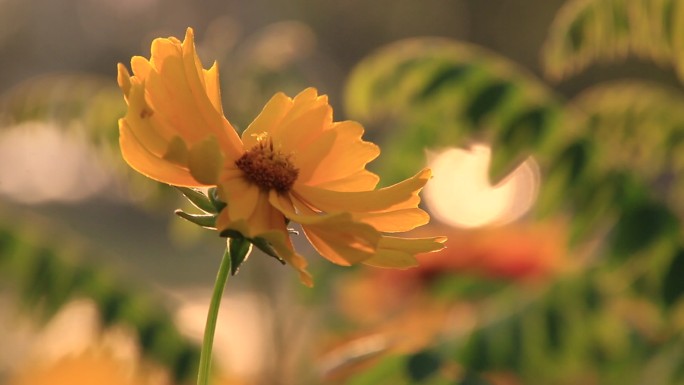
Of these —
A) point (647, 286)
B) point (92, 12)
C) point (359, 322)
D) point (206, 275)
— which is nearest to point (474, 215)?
point (359, 322)

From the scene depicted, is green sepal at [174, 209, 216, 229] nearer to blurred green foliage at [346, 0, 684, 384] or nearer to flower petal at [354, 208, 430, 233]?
flower petal at [354, 208, 430, 233]

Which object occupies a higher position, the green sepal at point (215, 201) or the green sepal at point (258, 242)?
the green sepal at point (215, 201)

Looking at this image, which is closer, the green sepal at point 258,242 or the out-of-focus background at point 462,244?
the green sepal at point 258,242

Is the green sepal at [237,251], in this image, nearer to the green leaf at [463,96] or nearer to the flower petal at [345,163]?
the flower petal at [345,163]

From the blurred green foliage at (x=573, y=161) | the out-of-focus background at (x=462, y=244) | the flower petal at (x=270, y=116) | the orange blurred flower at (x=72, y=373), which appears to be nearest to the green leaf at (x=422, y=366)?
the out-of-focus background at (x=462, y=244)

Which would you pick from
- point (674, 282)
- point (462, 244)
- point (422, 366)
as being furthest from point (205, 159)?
point (462, 244)

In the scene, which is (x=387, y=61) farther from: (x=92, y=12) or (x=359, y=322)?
(x=92, y=12)

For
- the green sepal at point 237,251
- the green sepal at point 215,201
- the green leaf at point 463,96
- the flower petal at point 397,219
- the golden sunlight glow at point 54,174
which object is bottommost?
the green sepal at point 237,251
